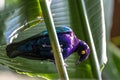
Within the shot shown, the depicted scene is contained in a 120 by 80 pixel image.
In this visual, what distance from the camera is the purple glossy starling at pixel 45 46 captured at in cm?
37

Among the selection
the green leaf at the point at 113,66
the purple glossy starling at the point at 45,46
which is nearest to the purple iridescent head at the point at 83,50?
the purple glossy starling at the point at 45,46

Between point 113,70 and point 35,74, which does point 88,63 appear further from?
point 113,70

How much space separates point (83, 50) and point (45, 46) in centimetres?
5

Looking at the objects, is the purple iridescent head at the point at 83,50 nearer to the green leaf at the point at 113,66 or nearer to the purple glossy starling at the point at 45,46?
the purple glossy starling at the point at 45,46

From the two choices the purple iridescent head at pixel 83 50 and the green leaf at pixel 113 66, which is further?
the green leaf at pixel 113 66

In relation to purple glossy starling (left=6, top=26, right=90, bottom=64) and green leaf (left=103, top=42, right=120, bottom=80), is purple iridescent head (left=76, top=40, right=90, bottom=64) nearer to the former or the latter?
purple glossy starling (left=6, top=26, right=90, bottom=64)

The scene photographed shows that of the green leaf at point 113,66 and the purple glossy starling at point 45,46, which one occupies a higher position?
the purple glossy starling at point 45,46

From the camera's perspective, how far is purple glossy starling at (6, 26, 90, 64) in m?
0.37

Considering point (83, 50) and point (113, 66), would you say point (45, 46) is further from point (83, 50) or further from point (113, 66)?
point (113, 66)

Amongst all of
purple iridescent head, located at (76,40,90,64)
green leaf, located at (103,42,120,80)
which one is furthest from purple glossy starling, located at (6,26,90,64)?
green leaf, located at (103,42,120,80)

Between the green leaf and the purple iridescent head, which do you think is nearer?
Result: the purple iridescent head

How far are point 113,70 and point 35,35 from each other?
1.87 ft

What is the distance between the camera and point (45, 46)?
14.5 inches

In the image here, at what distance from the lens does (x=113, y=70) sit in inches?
35.5
